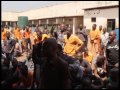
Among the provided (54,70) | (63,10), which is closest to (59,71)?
(54,70)

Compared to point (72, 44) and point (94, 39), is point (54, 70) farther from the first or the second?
point (94, 39)

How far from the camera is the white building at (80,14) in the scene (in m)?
32.1

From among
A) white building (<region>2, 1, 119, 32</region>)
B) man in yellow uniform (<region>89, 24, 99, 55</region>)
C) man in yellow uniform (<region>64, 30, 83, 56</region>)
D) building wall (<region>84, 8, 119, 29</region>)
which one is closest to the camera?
man in yellow uniform (<region>64, 30, 83, 56</region>)

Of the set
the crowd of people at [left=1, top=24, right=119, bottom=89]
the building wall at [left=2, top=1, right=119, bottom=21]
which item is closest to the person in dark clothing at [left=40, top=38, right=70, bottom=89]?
the crowd of people at [left=1, top=24, right=119, bottom=89]

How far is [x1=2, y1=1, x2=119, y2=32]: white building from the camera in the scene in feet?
105

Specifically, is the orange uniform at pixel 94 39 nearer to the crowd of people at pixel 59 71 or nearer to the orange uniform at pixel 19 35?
the crowd of people at pixel 59 71

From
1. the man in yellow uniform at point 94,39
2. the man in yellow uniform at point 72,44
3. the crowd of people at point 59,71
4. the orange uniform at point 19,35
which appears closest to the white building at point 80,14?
the orange uniform at point 19,35

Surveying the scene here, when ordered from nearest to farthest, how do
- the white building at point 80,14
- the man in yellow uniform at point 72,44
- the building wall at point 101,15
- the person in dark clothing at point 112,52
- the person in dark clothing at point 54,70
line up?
the person in dark clothing at point 54,70
the person in dark clothing at point 112,52
the man in yellow uniform at point 72,44
the building wall at point 101,15
the white building at point 80,14

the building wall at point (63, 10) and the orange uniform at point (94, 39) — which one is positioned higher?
the building wall at point (63, 10)

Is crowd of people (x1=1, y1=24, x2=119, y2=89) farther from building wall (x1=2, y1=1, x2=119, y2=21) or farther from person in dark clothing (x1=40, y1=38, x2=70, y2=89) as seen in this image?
building wall (x1=2, y1=1, x2=119, y2=21)

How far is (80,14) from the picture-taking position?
42.5 m

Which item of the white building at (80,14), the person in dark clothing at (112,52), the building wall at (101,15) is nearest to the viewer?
the person in dark clothing at (112,52)

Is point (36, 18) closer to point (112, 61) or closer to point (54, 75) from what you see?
point (112, 61)

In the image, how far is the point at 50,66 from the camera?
4258 mm
